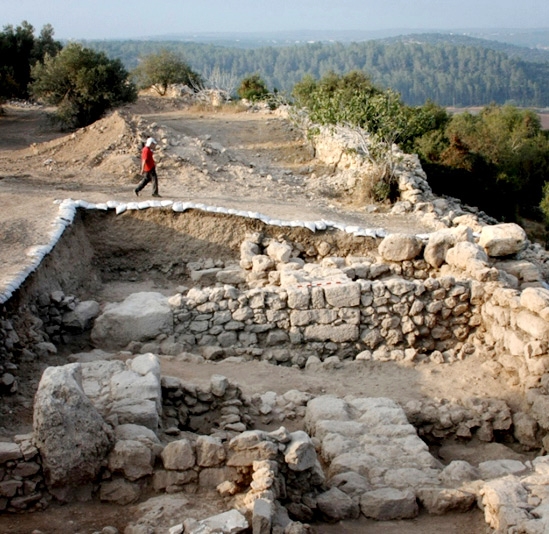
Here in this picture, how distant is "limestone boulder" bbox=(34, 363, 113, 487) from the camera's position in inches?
202

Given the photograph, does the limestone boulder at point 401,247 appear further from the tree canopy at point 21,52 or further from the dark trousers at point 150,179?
the tree canopy at point 21,52

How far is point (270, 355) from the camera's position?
891 centimetres

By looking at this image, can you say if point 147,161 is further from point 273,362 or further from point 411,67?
point 411,67

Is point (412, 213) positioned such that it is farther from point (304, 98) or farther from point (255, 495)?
point (304, 98)

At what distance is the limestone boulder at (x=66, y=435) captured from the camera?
202 inches

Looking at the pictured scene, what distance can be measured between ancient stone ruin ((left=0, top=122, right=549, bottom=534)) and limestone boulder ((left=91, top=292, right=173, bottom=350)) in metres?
0.02

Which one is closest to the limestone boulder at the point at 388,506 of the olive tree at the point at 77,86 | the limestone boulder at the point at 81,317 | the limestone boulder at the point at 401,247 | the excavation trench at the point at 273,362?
the excavation trench at the point at 273,362

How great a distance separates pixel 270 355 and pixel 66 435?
13.2 feet

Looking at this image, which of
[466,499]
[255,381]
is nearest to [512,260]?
[255,381]

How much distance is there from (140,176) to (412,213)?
5080 millimetres

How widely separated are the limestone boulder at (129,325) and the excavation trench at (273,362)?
0.02 m

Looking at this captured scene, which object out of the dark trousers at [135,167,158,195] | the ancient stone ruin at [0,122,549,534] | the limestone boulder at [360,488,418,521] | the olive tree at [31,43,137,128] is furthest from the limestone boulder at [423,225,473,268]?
the olive tree at [31,43,137,128]

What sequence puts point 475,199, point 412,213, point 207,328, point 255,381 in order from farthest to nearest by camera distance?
point 475,199
point 412,213
point 207,328
point 255,381

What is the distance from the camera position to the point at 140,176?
43.7ft
